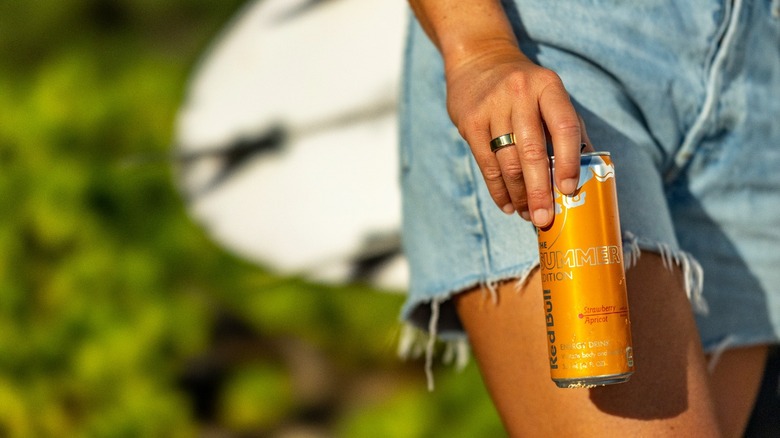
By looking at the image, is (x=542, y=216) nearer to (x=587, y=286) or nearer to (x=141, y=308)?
(x=587, y=286)

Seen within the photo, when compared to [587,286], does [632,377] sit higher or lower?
lower

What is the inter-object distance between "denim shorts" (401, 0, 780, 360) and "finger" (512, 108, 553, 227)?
14 cm

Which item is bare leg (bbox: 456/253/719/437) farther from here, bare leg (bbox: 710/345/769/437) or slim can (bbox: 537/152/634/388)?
bare leg (bbox: 710/345/769/437)

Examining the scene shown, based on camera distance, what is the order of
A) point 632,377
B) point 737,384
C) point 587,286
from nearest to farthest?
point 587,286, point 632,377, point 737,384

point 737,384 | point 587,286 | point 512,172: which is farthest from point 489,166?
point 737,384

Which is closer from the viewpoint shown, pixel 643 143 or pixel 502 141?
pixel 502 141

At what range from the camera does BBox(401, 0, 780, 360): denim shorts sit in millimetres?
1192

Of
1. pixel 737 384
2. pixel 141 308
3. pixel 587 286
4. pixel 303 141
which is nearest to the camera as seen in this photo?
pixel 587 286

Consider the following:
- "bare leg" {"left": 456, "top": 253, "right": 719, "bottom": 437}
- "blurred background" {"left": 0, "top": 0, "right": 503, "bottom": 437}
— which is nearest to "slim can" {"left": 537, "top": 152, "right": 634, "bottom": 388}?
"bare leg" {"left": 456, "top": 253, "right": 719, "bottom": 437}

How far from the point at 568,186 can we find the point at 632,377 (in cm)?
26

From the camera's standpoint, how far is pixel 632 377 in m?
1.14

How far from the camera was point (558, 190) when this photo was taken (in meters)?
1.03

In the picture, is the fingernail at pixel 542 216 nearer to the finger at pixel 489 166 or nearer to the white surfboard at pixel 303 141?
the finger at pixel 489 166

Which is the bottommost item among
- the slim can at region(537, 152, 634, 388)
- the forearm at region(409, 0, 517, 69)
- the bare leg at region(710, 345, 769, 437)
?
the bare leg at region(710, 345, 769, 437)
